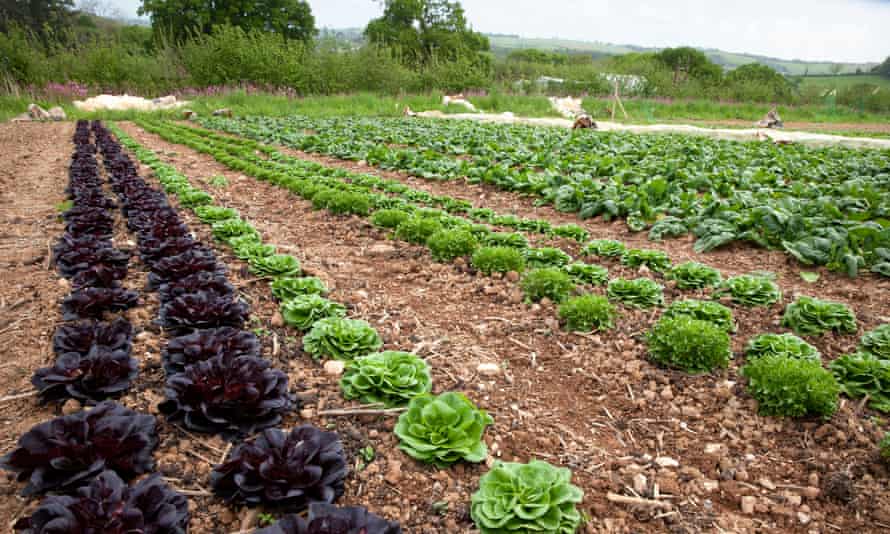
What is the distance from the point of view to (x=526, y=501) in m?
2.28

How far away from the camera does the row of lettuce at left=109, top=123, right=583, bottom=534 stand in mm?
2271

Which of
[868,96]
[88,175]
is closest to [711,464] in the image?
[88,175]

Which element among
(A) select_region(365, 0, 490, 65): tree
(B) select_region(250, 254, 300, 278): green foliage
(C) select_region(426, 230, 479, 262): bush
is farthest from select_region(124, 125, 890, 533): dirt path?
(A) select_region(365, 0, 490, 65): tree

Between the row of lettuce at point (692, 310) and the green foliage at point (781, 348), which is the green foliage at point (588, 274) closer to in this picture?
the row of lettuce at point (692, 310)

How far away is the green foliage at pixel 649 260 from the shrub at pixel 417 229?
2273 millimetres

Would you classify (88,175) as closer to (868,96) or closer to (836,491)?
(836,491)

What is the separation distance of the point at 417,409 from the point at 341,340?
1.05 m

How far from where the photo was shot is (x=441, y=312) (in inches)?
185

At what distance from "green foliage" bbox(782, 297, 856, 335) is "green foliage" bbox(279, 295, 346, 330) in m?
3.85

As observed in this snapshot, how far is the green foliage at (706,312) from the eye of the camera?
13.6 feet

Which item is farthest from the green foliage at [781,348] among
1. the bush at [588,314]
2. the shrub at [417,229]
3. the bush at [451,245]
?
the shrub at [417,229]

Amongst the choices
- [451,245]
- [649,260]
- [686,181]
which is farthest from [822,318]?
[686,181]

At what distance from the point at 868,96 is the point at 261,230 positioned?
45.8 metres

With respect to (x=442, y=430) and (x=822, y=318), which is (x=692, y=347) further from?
(x=442, y=430)
